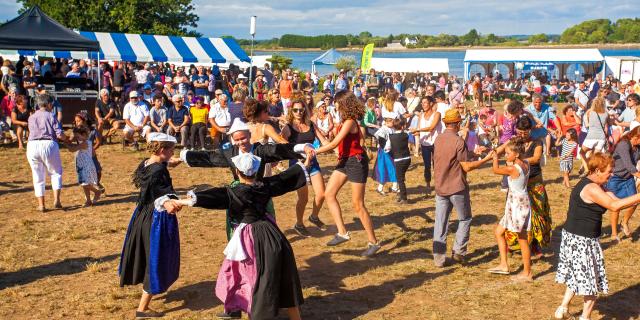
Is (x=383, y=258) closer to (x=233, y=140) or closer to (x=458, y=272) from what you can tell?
(x=458, y=272)

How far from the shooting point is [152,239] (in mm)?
5941

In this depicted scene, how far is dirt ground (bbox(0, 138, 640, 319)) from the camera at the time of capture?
21.3 feet

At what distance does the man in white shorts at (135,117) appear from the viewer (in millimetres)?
16766

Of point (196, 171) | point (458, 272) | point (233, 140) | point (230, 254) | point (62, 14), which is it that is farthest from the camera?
point (62, 14)

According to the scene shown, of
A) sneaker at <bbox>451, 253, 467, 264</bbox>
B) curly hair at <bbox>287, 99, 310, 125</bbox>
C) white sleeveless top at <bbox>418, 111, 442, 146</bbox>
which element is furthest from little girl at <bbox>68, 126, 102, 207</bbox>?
sneaker at <bbox>451, 253, 467, 264</bbox>

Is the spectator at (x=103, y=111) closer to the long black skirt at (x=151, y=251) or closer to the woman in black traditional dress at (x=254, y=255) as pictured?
the long black skirt at (x=151, y=251)

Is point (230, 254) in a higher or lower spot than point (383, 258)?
higher

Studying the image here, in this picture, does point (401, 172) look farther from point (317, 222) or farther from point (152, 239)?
point (152, 239)

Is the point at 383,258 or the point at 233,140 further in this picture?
the point at 383,258

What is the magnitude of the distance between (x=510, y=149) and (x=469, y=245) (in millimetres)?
2083

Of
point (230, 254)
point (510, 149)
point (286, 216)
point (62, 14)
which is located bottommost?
point (286, 216)

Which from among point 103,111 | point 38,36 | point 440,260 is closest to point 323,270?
point 440,260

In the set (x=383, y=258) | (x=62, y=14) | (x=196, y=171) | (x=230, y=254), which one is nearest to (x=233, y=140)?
Answer: (x=230, y=254)

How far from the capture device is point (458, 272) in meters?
7.62
